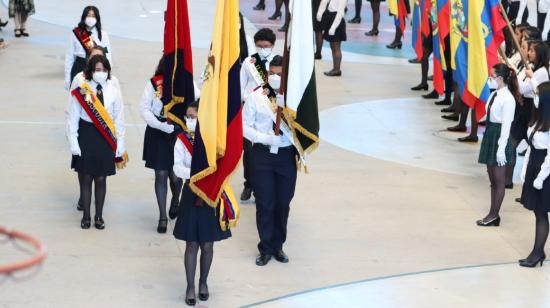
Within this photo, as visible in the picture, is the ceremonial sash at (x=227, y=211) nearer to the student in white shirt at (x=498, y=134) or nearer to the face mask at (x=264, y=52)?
the face mask at (x=264, y=52)

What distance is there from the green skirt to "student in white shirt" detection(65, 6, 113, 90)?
4.75 meters

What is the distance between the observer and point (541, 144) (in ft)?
31.8

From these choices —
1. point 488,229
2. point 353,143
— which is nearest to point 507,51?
point 353,143

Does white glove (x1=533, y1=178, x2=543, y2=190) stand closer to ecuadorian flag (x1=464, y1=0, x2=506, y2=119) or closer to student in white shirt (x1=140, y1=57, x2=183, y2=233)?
student in white shirt (x1=140, y1=57, x2=183, y2=233)

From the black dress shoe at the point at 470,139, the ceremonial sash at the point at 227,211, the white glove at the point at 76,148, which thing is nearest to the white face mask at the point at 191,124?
the ceremonial sash at the point at 227,211

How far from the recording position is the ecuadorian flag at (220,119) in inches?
334

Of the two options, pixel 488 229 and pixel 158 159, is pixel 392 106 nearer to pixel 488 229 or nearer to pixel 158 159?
pixel 488 229

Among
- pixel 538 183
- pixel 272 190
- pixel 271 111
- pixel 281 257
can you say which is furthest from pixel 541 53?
pixel 281 257

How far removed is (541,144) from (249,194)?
325 cm

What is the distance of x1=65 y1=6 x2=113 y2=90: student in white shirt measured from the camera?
13.1 m

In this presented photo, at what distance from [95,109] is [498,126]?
13.2 ft

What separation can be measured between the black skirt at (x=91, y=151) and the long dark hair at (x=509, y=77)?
154 inches

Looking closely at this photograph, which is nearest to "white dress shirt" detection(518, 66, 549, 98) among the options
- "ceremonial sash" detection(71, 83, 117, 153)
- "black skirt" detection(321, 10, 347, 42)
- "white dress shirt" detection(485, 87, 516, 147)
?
"white dress shirt" detection(485, 87, 516, 147)

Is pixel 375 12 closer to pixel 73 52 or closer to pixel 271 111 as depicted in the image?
pixel 73 52
